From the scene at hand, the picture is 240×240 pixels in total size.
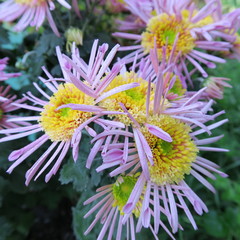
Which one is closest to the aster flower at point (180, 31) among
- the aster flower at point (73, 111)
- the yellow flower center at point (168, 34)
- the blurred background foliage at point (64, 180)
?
the yellow flower center at point (168, 34)

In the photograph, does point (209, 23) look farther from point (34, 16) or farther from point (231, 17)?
point (34, 16)

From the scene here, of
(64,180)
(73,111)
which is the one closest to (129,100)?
(73,111)

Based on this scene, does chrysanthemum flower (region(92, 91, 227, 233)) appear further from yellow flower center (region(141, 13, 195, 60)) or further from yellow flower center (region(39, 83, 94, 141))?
yellow flower center (region(141, 13, 195, 60))

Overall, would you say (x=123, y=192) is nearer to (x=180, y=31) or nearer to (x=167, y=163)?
(x=167, y=163)

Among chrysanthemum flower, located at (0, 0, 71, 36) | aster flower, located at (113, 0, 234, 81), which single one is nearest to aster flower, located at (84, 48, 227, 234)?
aster flower, located at (113, 0, 234, 81)

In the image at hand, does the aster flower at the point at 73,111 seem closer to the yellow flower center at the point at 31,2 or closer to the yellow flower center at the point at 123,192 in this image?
the yellow flower center at the point at 123,192

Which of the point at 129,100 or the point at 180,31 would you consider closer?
the point at 129,100

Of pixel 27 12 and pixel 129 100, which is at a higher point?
pixel 27 12

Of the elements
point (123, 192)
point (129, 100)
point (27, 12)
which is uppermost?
point (27, 12)
